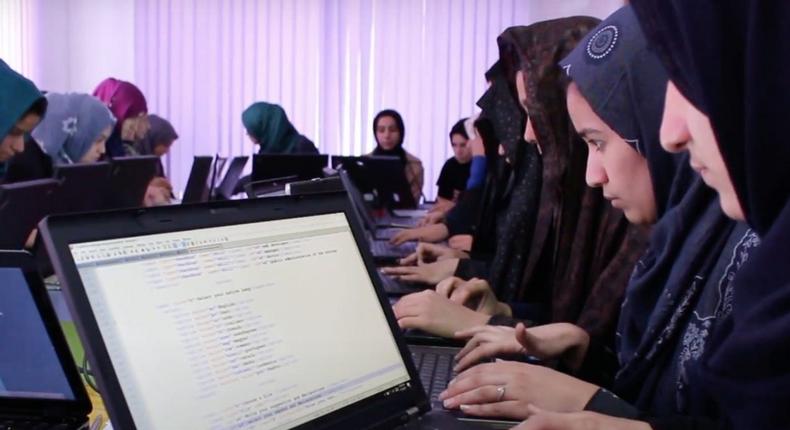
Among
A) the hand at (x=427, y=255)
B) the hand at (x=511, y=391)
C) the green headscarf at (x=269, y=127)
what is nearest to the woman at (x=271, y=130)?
the green headscarf at (x=269, y=127)

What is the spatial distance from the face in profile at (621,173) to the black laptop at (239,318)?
1.48 feet

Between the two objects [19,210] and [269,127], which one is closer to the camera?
[19,210]

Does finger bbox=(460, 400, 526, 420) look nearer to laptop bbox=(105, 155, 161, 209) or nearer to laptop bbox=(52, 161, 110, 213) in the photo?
laptop bbox=(52, 161, 110, 213)

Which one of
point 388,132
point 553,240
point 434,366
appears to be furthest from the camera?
point 388,132

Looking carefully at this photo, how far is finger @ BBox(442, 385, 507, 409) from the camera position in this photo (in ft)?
2.81

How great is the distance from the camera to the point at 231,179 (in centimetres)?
384

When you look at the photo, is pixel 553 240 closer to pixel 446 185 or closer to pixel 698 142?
pixel 698 142

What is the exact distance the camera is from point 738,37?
0.61 metres

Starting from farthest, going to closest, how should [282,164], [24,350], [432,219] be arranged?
[282,164], [432,219], [24,350]

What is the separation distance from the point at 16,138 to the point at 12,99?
0.40ft

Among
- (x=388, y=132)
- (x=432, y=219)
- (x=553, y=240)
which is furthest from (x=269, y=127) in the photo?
(x=553, y=240)

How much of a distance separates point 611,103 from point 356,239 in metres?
0.48

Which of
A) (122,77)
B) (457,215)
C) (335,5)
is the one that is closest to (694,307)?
(457,215)

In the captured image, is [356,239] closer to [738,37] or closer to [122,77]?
[738,37]
